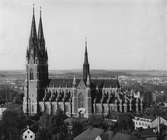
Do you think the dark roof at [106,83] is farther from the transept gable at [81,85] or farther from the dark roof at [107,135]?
the dark roof at [107,135]

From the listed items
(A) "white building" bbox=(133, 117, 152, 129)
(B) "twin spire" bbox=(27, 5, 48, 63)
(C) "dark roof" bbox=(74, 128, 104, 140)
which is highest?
(B) "twin spire" bbox=(27, 5, 48, 63)

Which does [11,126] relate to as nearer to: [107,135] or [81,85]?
[107,135]

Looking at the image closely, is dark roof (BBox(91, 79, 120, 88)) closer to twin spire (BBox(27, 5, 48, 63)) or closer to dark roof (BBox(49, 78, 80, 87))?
dark roof (BBox(49, 78, 80, 87))

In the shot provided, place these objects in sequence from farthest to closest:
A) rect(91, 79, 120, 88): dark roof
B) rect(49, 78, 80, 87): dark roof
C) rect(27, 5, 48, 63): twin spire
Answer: rect(49, 78, 80, 87): dark roof < rect(91, 79, 120, 88): dark roof < rect(27, 5, 48, 63): twin spire

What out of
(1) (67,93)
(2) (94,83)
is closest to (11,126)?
(1) (67,93)

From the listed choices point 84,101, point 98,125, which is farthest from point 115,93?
point 98,125

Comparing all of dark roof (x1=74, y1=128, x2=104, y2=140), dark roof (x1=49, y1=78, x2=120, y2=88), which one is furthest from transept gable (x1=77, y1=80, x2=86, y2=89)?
dark roof (x1=74, y1=128, x2=104, y2=140)

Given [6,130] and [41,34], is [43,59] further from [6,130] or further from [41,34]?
[6,130]
